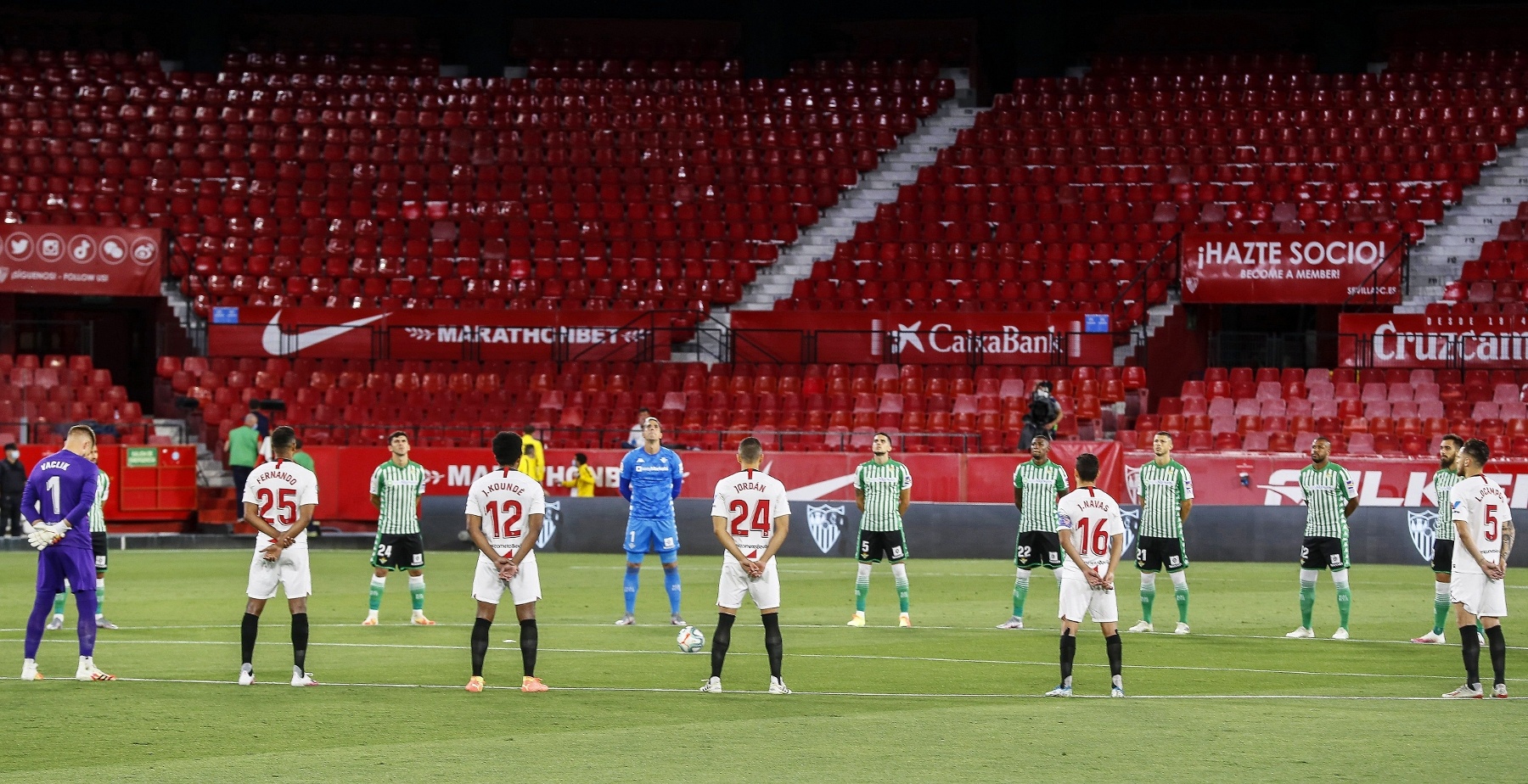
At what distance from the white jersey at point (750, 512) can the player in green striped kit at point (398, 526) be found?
5.77m

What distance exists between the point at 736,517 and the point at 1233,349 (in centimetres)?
2455

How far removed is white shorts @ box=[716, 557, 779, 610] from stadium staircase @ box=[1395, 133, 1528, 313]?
2349 centimetres

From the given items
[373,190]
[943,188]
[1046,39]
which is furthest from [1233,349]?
[373,190]

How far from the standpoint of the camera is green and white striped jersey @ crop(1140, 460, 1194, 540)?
57.9ft

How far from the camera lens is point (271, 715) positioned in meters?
11.5

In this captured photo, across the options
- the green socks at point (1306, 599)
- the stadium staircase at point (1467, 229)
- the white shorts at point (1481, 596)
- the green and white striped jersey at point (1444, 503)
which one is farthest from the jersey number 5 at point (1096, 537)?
the stadium staircase at point (1467, 229)

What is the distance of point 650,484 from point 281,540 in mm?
5442

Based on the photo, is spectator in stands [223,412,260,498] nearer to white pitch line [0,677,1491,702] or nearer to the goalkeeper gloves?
the goalkeeper gloves

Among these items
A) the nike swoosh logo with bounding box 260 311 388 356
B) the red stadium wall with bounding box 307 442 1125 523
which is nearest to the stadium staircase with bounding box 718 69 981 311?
the red stadium wall with bounding box 307 442 1125 523

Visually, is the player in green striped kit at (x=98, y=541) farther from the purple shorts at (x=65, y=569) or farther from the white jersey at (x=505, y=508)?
the white jersey at (x=505, y=508)

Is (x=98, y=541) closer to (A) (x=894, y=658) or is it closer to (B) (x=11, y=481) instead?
(A) (x=894, y=658)

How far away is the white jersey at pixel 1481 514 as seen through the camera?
1242cm

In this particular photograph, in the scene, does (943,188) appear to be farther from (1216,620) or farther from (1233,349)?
(1216,620)

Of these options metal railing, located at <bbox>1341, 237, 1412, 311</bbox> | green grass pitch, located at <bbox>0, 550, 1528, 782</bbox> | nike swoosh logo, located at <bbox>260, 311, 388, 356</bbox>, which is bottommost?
green grass pitch, located at <bbox>0, 550, 1528, 782</bbox>
